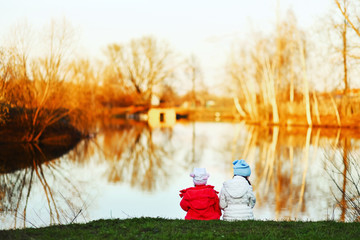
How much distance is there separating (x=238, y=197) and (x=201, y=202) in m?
0.55

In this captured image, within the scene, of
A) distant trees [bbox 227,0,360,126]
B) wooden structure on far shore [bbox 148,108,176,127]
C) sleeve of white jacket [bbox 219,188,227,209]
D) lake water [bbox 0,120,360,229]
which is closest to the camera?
sleeve of white jacket [bbox 219,188,227,209]

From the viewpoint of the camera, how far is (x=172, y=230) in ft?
17.9

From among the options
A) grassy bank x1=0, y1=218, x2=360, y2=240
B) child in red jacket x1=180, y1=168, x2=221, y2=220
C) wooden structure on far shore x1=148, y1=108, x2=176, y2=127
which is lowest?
grassy bank x1=0, y1=218, x2=360, y2=240

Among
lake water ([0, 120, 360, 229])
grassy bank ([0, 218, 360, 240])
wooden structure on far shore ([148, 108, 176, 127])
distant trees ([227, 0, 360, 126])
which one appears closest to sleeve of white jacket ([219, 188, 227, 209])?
grassy bank ([0, 218, 360, 240])

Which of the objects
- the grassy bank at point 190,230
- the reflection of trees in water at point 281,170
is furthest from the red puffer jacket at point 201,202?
the reflection of trees in water at point 281,170

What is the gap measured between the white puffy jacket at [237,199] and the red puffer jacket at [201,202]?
0.18 metres

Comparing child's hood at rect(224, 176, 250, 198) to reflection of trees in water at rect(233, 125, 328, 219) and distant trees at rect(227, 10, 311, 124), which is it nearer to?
reflection of trees in water at rect(233, 125, 328, 219)

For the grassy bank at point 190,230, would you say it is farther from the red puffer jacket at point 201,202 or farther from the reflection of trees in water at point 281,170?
the reflection of trees in water at point 281,170

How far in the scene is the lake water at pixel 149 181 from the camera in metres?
8.59

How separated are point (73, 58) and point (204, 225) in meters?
16.6

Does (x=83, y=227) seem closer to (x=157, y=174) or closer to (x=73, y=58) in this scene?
(x=157, y=174)

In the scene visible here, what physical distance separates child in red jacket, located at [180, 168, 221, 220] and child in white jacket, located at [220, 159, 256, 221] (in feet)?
0.63

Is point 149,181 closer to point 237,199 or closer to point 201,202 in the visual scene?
point 201,202

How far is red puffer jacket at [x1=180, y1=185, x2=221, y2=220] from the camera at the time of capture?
6273mm
